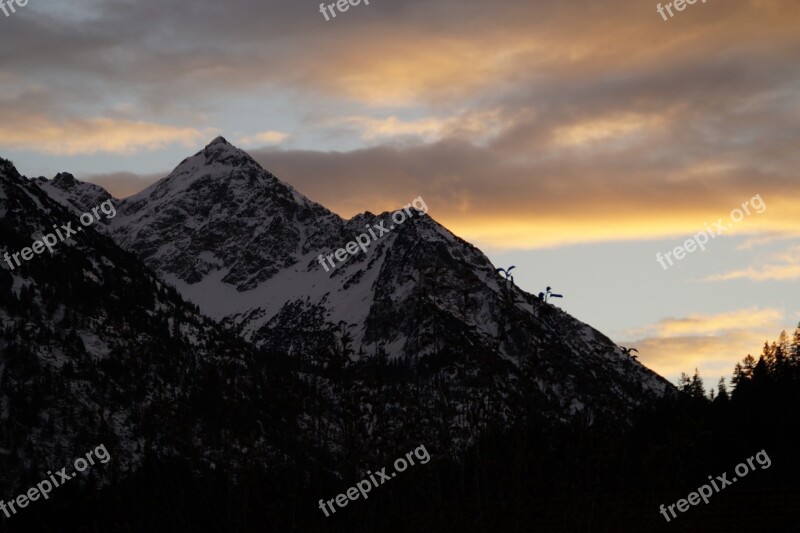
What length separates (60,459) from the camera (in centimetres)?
18338

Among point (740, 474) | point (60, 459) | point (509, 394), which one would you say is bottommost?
point (740, 474)

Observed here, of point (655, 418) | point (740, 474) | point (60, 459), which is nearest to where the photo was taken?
point (740, 474)

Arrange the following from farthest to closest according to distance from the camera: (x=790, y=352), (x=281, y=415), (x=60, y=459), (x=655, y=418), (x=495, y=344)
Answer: (x=60, y=459)
(x=790, y=352)
(x=655, y=418)
(x=495, y=344)
(x=281, y=415)

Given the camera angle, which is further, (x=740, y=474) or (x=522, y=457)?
(x=740, y=474)

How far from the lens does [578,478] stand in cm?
1797

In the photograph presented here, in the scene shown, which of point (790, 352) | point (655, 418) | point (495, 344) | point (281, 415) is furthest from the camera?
point (790, 352)

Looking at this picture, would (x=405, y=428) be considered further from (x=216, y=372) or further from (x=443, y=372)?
(x=216, y=372)

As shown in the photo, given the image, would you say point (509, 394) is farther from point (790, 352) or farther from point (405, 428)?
point (790, 352)

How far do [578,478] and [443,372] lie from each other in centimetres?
322

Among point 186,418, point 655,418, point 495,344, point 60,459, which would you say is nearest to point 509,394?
point 495,344

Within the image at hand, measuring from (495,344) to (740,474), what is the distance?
5576 cm

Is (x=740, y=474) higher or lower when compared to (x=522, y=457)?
lower

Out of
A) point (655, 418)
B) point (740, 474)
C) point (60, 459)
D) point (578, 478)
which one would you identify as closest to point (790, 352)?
point (655, 418)

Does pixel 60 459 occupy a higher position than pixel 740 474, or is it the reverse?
pixel 60 459
